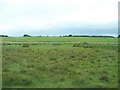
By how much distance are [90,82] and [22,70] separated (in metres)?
5.84

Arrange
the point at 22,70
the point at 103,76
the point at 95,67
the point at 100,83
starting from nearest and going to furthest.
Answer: the point at 100,83
the point at 103,76
the point at 22,70
the point at 95,67

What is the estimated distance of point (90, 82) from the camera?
22.7 m

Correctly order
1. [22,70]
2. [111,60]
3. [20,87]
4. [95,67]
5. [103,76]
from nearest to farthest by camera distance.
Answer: [20,87] < [103,76] < [22,70] < [95,67] < [111,60]

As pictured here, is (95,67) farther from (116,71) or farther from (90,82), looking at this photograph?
(90,82)

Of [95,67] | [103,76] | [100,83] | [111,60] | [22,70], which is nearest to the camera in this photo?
[100,83]

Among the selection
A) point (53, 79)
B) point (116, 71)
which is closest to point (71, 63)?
point (116, 71)

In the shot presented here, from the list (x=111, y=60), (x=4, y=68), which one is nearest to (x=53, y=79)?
(x=4, y=68)

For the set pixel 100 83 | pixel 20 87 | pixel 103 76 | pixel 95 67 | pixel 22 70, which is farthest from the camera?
pixel 95 67

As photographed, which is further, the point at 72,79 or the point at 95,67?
the point at 95,67

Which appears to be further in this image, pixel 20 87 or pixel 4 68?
pixel 4 68

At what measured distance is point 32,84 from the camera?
22.0 metres

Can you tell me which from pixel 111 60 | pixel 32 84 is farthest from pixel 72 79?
pixel 111 60

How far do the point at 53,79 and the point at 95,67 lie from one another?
5.87m

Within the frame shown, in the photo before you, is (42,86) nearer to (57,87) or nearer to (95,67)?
(57,87)
